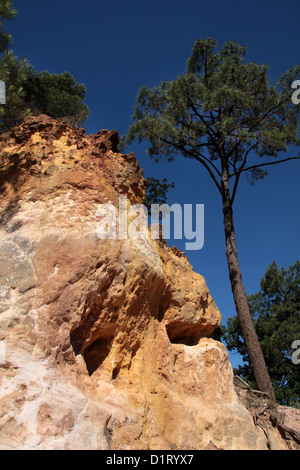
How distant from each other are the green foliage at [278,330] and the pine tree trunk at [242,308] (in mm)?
3772

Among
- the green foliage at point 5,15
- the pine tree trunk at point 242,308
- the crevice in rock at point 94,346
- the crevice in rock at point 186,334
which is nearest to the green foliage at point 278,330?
the pine tree trunk at point 242,308

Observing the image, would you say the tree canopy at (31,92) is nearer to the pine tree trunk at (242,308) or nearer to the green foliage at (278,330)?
the pine tree trunk at (242,308)

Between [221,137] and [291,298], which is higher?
[221,137]

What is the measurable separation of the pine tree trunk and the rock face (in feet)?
6.63

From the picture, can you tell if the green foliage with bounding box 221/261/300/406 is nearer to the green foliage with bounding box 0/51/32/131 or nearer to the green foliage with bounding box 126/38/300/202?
the green foliage with bounding box 126/38/300/202

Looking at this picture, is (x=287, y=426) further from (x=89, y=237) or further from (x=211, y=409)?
(x=89, y=237)

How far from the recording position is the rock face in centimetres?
255

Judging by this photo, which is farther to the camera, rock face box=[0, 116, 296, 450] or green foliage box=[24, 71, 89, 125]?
green foliage box=[24, 71, 89, 125]

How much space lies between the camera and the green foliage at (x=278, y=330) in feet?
36.0

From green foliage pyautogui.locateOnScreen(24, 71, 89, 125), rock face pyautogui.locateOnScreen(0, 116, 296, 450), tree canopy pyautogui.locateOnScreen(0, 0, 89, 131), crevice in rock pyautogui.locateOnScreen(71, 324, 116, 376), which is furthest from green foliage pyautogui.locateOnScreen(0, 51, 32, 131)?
crevice in rock pyautogui.locateOnScreen(71, 324, 116, 376)

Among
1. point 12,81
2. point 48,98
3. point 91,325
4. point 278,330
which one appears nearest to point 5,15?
point 12,81
